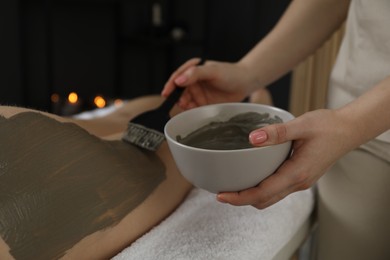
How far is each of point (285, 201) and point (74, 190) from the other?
38 cm

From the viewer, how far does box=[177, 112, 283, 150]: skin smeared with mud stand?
2.13 ft

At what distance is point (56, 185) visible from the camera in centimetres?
61

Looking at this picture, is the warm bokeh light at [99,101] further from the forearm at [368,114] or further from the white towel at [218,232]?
Answer: the forearm at [368,114]

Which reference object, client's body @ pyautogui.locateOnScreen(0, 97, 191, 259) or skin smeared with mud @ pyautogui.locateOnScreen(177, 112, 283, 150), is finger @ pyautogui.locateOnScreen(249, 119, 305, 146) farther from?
client's body @ pyautogui.locateOnScreen(0, 97, 191, 259)

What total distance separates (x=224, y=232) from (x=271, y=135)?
21cm

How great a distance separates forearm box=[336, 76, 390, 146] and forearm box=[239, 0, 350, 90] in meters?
0.35

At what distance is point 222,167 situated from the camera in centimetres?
56

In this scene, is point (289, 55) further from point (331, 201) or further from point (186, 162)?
point (186, 162)

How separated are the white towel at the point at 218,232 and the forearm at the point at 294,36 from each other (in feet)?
1.03

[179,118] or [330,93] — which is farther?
[330,93]

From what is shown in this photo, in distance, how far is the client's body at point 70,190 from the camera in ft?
1.85

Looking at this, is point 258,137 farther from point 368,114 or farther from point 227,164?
point 368,114

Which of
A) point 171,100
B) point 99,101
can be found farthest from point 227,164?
point 99,101

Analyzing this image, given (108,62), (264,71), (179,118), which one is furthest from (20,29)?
(179,118)
